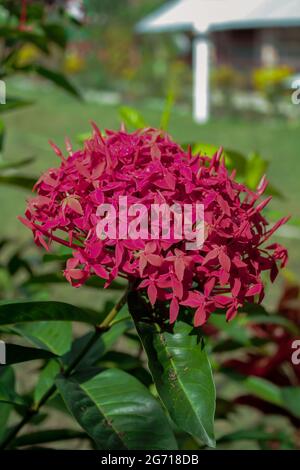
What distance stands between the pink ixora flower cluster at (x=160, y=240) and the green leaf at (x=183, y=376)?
4cm

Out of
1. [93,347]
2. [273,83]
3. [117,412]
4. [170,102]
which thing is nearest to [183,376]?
[117,412]

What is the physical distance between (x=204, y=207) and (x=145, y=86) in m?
12.4

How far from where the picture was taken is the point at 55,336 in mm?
1033

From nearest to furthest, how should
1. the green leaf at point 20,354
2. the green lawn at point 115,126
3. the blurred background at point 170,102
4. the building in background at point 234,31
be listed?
1. the green leaf at point 20,354
2. the blurred background at point 170,102
3. the green lawn at point 115,126
4. the building in background at point 234,31

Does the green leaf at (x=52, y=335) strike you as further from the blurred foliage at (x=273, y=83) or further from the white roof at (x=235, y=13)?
the white roof at (x=235, y=13)

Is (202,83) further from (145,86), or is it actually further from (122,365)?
(122,365)

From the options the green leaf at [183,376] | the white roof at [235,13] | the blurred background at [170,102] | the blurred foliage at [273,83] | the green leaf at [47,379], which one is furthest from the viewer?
the white roof at [235,13]

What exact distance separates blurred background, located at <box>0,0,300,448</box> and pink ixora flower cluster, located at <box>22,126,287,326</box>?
0.46 ft

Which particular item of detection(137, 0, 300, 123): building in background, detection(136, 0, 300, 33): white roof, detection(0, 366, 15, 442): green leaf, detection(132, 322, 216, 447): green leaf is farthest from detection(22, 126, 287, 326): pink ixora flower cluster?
detection(136, 0, 300, 33): white roof

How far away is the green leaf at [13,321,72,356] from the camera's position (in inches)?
39.2

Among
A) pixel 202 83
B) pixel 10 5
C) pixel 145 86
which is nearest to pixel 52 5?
pixel 10 5

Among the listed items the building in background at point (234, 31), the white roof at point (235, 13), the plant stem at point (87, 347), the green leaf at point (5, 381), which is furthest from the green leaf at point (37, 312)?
the white roof at point (235, 13)

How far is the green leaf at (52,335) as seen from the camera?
996 mm

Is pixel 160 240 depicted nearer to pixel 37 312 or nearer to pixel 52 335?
pixel 37 312
